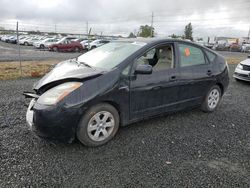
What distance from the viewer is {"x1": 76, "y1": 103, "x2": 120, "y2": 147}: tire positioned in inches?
115

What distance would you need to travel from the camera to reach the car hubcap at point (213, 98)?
4.68 meters

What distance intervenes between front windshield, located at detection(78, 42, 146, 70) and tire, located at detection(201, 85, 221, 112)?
201cm

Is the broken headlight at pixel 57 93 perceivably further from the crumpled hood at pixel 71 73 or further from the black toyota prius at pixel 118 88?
the crumpled hood at pixel 71 73

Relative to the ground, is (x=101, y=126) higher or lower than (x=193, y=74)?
lower

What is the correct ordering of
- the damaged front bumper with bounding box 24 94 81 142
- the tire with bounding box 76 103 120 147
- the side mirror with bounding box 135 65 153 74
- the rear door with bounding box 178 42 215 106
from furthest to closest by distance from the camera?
the rear door with bounding box 178 42 215 106, the side mirror with bounding box 135 65 153 74, the tire with bounding box 76 103 120 147, the damaged front bumper with bounding box 24 94 81 142

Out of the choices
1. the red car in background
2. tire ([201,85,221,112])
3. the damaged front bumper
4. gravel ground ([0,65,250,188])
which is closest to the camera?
gravel ground ([0,65,250,188])

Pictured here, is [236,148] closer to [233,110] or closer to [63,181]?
[233,110]

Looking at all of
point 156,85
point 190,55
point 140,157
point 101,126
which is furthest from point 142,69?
point 190,55

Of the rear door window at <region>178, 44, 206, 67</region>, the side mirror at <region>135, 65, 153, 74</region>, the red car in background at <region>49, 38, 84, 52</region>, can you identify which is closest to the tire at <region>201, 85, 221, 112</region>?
the rear door window at <region>178, 44, 206, 67</region>

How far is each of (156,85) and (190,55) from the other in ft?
3.78

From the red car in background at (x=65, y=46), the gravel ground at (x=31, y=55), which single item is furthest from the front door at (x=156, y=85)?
the red car in background at (x=65, y=46)

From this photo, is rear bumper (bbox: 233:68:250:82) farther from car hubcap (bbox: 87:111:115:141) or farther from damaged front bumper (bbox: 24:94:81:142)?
damaged front bumper (bbox: 24:94:81:142)

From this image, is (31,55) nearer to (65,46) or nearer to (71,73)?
(65,46)

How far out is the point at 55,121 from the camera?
2.72 meters
